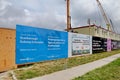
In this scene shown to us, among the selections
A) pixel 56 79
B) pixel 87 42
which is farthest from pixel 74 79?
pixel 87 42

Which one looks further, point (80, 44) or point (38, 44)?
point (80, 44)

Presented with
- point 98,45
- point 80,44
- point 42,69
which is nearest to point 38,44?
point 42,69

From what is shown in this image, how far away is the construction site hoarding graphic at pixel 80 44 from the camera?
1802cm

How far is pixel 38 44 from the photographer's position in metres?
11.1

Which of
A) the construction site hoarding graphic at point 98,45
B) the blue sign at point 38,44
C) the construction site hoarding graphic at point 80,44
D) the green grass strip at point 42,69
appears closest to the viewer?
the blue sign at point 38,44

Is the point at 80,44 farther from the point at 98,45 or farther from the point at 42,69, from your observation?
the point at 98,45

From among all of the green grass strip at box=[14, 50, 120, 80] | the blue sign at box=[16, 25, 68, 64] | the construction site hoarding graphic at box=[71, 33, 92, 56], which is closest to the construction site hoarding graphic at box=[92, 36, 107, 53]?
the construction site hoarding graphic at box=[71, 33, 92, 56]

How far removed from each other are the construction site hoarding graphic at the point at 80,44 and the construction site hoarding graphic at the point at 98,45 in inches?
91.0

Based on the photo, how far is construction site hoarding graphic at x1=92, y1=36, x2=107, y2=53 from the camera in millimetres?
25619

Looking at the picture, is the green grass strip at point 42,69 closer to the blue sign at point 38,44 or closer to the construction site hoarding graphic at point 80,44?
the blue sign at point 38,44

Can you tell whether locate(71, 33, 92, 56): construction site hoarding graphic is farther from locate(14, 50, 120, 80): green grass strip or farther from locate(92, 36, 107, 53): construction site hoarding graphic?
locate(92, 36, 107, 53): construction site hoarding graphic

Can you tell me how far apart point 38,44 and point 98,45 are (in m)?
18.0

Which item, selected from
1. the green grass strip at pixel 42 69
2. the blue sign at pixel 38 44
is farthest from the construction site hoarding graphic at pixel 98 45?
the blue sign at pixel 38 44

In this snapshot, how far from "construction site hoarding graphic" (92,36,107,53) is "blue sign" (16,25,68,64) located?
11.6m
